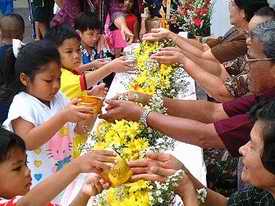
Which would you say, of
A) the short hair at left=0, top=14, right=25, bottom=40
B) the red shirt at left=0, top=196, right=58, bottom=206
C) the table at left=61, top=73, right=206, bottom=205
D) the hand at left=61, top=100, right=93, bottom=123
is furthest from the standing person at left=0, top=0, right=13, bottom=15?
the red shirt at left=0, top=196, right=58, bottom=206

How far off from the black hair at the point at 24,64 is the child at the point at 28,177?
0.74 m

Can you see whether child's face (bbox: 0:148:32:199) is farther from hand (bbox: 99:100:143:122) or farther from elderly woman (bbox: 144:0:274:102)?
elderly woman (bbox: 144:0:274:102)

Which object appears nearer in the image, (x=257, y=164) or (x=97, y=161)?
Answer: (x=257, y=164)

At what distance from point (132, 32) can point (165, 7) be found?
3.01 feet

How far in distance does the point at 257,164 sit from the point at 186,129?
34.2 inches

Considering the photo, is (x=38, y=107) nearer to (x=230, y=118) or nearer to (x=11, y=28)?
(x=230, y=118)

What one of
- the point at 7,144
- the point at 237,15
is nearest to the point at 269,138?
the point at 7,144

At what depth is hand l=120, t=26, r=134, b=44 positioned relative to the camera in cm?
536

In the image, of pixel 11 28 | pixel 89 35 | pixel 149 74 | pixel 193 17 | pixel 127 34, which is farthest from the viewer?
pixel 193 17

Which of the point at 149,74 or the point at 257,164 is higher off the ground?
the point at 257,164

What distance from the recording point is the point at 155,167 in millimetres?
2104

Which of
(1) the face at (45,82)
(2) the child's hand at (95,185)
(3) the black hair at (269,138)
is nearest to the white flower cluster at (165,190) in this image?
(2) the child's hand at (95,185)

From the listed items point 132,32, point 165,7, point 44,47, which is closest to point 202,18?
point 165,7

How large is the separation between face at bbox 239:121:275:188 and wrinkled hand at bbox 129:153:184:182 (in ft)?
0.93
